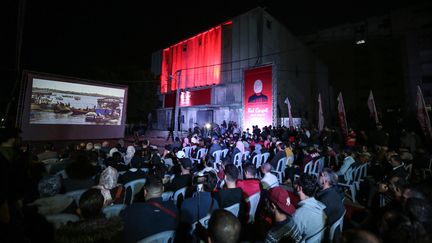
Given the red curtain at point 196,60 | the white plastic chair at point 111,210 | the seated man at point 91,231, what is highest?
the red curtain at point 196,60

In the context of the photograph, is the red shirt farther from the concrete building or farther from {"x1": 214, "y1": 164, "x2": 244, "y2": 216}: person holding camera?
the concrete building

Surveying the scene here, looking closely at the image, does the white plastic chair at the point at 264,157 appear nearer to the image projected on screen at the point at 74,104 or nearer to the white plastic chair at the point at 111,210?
the white plastic chair at the point at 111,210

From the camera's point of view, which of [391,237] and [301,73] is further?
[301,73]

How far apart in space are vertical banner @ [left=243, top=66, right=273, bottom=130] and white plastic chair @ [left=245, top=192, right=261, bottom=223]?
10.9 metres

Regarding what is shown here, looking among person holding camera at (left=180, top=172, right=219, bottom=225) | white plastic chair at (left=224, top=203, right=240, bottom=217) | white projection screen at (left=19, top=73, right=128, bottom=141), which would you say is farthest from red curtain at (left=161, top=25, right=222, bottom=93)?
person holding camera at (left=180, top=172, right=219, bottom=225)

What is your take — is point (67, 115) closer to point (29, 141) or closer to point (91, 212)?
point (29, 141)

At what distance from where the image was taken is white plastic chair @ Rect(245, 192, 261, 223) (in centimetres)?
346

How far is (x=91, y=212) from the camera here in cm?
209

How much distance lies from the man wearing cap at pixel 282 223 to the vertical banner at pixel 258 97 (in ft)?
39.7

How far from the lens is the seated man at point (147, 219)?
7.13 feet

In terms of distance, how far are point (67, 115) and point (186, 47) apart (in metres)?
17.7

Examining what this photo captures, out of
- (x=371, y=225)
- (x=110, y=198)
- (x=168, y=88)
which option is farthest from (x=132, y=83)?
(x=371, y=225)

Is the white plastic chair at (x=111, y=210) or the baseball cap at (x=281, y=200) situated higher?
the baseball cap at (x=281, y=200)

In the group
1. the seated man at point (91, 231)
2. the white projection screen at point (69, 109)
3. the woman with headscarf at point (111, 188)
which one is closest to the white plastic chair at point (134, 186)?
the woman with headscarf at point (111, 188)
